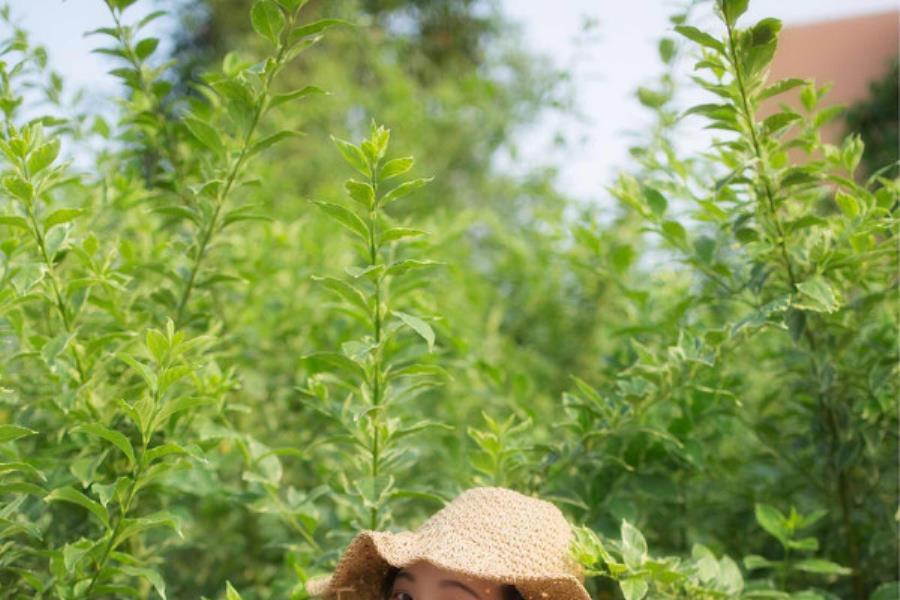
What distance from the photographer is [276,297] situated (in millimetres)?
1976

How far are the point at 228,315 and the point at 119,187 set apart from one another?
0.93 feet

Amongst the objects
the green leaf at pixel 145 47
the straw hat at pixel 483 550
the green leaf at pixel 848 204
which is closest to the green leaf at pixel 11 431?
the straw hat at pixel 483 550

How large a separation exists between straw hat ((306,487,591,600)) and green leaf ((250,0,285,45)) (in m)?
0.59

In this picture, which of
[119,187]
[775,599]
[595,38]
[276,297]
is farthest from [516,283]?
[775,599]

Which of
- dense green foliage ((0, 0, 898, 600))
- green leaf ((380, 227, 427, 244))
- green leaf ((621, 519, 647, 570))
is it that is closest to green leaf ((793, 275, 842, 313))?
dense green foliage ((0, 0, 898, 600))

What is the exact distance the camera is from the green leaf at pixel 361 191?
1071mm

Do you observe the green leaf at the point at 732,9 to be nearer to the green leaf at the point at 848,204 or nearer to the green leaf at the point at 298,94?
the green leaf at the point at 848,204

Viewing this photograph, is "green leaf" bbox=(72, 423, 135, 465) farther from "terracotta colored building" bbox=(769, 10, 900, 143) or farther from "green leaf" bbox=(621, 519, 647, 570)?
"terracotta colored building" bbox=(769, 10, 900, 143)

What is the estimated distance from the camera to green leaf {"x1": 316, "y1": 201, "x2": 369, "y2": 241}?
1099 millimetres

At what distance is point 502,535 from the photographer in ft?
3.48

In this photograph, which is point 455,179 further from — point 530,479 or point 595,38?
point 530,479

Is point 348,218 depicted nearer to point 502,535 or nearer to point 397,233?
point 397,233

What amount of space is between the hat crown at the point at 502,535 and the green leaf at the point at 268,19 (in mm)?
586

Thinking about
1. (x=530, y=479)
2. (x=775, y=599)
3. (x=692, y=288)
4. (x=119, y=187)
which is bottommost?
(x=775, y=599)
